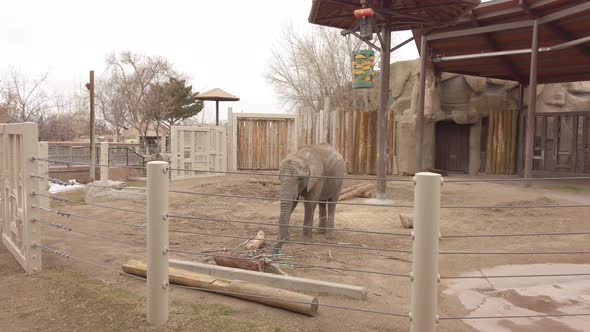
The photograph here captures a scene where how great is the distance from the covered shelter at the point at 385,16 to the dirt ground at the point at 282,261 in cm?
173

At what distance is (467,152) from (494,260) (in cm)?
1292

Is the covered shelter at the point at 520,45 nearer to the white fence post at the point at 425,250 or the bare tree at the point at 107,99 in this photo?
the white fence post at the point at 425,250

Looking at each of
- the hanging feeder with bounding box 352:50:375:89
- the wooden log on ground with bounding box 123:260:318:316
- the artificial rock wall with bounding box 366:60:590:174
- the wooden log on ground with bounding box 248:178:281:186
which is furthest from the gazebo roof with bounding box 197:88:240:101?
the wooden log on ground with bounding box 123:260:318:316

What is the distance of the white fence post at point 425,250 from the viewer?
262cm

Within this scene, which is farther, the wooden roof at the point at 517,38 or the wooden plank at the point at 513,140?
the wooden plank at the point at 513,140

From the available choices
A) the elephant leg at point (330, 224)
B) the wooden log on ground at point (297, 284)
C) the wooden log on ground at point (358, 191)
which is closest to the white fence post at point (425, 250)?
the wooden log on ground at point (297, 284)

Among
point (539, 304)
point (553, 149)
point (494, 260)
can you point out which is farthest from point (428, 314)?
point (553, 149)

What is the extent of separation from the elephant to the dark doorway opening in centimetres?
1238

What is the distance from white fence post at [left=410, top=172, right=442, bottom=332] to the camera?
2617 mm

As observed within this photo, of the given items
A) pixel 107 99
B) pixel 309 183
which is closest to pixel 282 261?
pixel 309 183

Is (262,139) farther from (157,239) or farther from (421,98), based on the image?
(157,239)

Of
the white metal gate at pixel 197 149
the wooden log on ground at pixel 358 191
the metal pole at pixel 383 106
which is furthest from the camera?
the white metal gate at pixel 197 149

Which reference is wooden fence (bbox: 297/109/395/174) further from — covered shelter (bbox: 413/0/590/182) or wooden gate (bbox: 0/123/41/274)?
wooden gate (bbox: 0/123/41/274)

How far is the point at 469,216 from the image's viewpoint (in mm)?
8766
